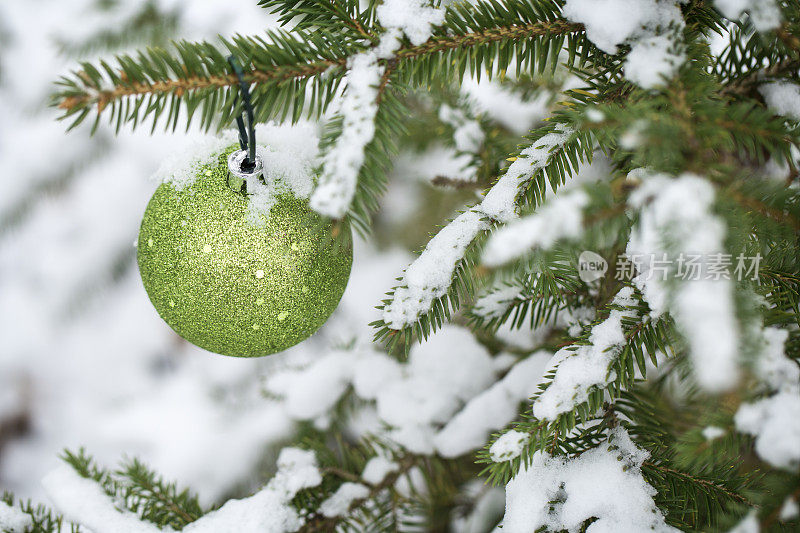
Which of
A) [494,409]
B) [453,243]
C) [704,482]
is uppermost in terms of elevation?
[453,243]

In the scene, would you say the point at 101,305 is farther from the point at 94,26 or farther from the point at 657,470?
the point at 657,470

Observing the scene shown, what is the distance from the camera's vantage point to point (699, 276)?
33cm

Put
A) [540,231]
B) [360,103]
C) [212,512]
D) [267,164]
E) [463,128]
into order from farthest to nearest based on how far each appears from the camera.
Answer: [463,128]
[212,512]
[267,164]
[360,103]
[540,231]

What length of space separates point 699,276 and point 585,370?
155 mm

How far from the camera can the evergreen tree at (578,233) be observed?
32cm

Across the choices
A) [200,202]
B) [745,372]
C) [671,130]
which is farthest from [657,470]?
[200,202]

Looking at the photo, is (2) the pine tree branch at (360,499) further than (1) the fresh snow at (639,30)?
Yes

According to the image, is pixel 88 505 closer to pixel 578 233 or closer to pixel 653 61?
pixel 578 233

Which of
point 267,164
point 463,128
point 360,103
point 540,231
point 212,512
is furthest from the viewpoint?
point 463,128

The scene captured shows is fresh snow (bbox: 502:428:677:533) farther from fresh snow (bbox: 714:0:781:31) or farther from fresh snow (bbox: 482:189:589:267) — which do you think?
fresh snow (bbox: 714:0:781:31)

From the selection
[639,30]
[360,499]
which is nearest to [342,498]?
[360,499]

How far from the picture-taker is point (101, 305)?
1.36 m

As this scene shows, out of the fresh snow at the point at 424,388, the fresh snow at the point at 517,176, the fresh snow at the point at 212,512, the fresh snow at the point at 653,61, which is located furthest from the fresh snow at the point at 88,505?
the fresh snow at the point at 653,61

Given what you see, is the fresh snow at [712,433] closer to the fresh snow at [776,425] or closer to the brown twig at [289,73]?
the fresh snow at [776,425]
